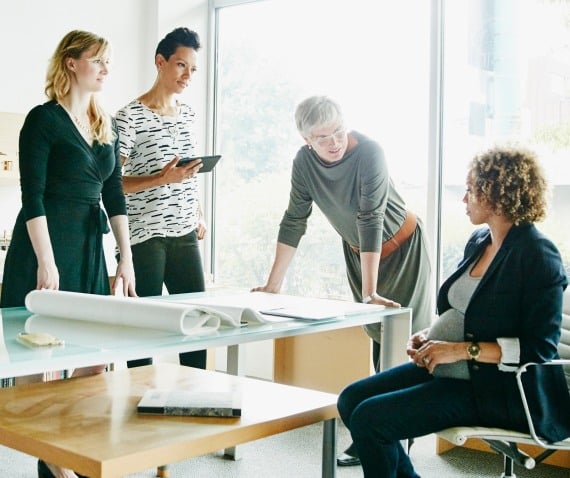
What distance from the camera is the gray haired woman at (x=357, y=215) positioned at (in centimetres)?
270

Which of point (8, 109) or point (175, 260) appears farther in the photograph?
point (8, 109)

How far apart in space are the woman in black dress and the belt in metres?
0.89

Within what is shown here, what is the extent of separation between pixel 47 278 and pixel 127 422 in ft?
2.09

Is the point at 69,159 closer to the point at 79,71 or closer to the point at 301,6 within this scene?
the point at 79,71

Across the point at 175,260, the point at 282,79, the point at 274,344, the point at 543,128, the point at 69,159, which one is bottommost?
the point at 274,344

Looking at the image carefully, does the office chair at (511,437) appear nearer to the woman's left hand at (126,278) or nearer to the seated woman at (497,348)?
the seated woman at (497,348)

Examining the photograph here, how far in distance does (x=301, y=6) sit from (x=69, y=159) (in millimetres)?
2567

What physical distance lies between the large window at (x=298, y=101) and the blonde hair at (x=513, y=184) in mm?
1951

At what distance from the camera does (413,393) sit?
2.10 metres

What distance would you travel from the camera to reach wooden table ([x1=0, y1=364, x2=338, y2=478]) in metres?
1.70

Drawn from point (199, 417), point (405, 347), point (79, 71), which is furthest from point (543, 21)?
point (199, 417)

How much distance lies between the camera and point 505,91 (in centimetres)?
386

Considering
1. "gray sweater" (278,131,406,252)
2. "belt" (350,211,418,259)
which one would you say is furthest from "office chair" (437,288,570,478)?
"belt" (350,211,418,259)

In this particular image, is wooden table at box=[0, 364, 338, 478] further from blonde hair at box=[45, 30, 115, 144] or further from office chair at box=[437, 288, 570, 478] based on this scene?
blonde hair at box=[45, 30, 115, 144]
